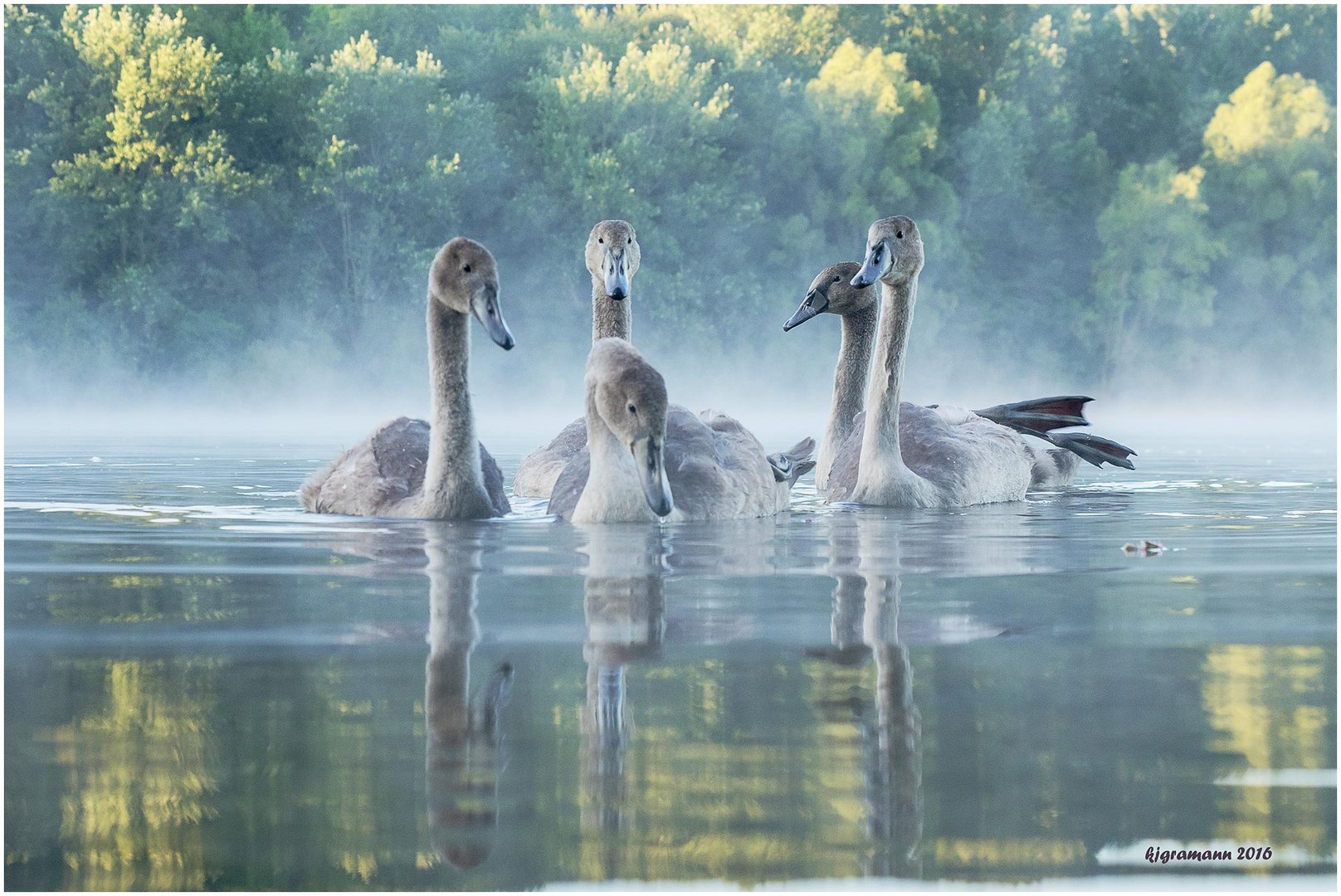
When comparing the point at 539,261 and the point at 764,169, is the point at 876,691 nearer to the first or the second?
the point at 539,261

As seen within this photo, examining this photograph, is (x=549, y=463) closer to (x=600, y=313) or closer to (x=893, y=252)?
(x=600, y=313)

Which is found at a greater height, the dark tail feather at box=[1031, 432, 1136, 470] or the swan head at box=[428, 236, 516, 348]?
the swan head at box=[428, 236, 516, 348]

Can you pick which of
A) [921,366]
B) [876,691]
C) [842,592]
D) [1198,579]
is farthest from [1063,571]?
[921,366]

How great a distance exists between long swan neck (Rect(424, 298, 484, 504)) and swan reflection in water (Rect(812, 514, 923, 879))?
88.6 inches

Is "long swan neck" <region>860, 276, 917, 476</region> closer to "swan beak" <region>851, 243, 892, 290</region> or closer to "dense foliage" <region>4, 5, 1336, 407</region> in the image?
"swan beak" <region>851, 243, 892, 290</region>

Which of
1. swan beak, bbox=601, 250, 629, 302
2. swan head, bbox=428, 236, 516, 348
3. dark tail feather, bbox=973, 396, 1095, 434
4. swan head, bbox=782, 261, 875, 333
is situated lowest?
dark tail feather, bbox=973, 396, 1095, 434

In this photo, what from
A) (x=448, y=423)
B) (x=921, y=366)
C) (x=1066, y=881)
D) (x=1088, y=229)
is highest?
(x=1088, y=229)

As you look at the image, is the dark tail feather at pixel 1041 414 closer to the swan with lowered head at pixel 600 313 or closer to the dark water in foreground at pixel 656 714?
the swan with lowered head at pixel 600 313

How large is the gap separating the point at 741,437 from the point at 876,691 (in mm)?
5523

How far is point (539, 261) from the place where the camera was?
40.9 m

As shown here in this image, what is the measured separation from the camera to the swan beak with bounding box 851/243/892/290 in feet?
32.9

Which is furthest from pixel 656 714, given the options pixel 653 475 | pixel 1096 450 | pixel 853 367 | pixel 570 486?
pixel 853 367

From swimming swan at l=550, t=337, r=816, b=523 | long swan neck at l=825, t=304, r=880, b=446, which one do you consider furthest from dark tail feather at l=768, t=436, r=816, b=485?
long swan neck at l=825, t=304, r=880, b=446

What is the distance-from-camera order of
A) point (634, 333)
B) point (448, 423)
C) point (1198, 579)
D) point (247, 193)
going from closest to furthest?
point (1198, 579) → point (448, 423) → point (247, 193) → point (634, 333)
